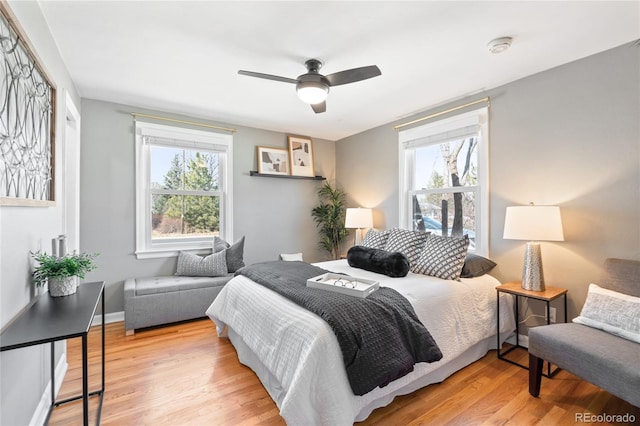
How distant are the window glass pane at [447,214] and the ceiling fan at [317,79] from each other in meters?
1.92

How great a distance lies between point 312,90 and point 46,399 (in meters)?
2.78

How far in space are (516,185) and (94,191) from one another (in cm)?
453

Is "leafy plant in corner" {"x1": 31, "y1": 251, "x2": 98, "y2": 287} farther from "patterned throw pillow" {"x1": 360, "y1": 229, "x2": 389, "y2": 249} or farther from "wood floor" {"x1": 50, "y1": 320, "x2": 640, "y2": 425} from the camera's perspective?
"patterned throw pillow" {"x1": 360, "y1": 229, "x2": 389, "y2": 249}

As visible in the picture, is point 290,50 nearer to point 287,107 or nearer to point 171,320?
point 287,107

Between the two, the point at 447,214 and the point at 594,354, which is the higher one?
the point at 447,214

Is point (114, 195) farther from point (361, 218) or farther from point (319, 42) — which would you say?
point (361, 218)

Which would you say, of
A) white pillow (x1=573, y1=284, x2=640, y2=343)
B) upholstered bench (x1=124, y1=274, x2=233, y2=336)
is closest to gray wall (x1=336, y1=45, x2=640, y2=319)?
white pillow (x1=573, y1=284, x2=640, y2=343)

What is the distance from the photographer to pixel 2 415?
4.06 feet

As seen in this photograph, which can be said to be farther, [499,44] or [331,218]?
[331,218]

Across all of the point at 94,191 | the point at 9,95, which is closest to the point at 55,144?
the point at 9,95

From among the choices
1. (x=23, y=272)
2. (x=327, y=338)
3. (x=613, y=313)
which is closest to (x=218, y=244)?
(x=23, y=272)

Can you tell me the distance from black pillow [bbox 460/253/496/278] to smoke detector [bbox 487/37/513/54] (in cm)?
178

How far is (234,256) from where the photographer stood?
3.78 m

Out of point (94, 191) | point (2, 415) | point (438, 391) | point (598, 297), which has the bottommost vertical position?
point (438, 391)
